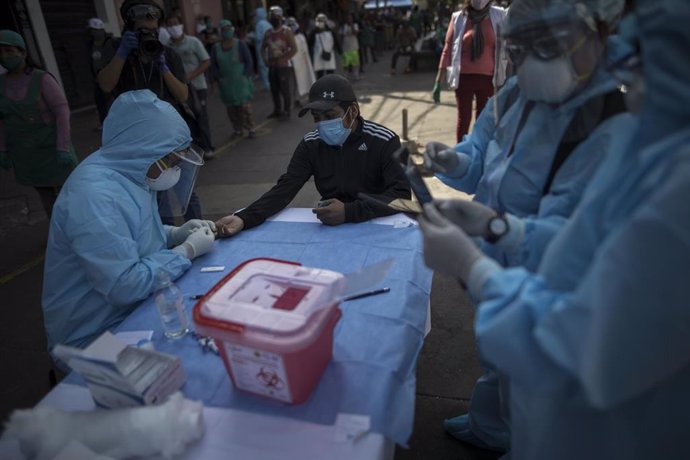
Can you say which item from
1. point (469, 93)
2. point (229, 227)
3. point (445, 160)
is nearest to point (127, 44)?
point (229, 227)

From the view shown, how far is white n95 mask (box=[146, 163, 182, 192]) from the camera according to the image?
1.77 meters

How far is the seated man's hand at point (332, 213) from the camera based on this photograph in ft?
6.75

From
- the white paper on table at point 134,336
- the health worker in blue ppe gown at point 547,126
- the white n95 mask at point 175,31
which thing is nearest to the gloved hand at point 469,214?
the health worker in blue ppe gown at point 547,126

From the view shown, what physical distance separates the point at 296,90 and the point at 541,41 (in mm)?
8198

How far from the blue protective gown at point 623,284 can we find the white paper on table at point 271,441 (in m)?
0.38

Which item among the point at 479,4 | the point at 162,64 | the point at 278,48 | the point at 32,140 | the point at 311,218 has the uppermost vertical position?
the point at 479,4

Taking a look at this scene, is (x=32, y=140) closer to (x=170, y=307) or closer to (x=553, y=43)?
(x=170, y=307)

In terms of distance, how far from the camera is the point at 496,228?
3.70 feet

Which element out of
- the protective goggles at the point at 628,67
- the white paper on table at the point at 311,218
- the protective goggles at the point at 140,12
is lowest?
the white paper on table at the point at 311,218

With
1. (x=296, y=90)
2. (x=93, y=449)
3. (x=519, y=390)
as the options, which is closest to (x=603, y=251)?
(x=519, y=390)

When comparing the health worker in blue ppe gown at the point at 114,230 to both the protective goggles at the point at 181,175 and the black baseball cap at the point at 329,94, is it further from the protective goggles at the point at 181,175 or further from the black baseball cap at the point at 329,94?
the black baseball cap at the point at 329,94

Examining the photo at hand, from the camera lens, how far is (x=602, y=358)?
2.37 ft

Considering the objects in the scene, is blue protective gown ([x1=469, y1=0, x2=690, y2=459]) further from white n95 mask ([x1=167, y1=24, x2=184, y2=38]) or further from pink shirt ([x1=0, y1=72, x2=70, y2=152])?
white n95 mask ([x1=167, y1=24, x2=184, y2=38])

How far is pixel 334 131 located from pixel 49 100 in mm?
2262
